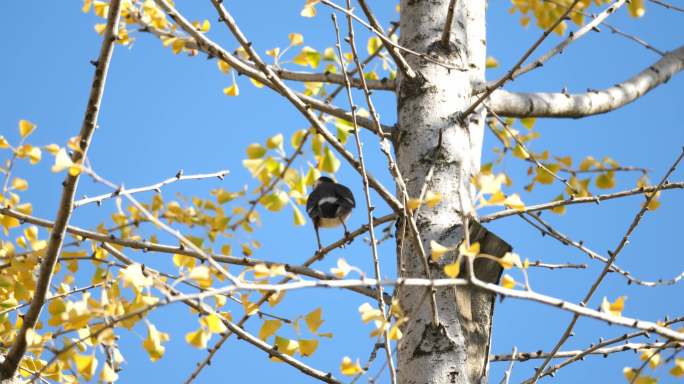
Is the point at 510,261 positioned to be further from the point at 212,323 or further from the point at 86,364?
the point at 86,364

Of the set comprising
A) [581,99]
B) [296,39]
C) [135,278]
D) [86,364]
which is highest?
[581,99]

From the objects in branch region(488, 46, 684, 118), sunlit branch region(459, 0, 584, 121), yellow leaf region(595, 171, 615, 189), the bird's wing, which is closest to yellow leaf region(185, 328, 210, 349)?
sunlit branch region(459, 0, 584, 121)

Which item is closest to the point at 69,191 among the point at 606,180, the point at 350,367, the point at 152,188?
the point at 152,188

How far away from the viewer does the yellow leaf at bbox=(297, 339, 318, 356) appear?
8.38ft

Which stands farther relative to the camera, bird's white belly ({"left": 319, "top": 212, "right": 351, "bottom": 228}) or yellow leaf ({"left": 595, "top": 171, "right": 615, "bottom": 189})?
bird's white belly ({"left": 319, "top": 212, "right": 351, "bottom": 228})

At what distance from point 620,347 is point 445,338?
73 centimetres

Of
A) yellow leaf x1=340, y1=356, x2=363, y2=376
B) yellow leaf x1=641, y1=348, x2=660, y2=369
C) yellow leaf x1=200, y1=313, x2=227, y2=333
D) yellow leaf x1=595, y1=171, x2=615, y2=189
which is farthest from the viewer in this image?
yellow leaf x1=595, y1=171, x2=615, y2=189

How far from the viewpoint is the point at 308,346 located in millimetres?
2566

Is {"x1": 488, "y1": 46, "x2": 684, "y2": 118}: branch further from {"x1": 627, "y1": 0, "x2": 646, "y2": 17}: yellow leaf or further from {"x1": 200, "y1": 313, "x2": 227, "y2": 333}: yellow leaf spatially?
{"x1": 200, "y1": 313, "x2": 227, "y2": 333}: yellow leaf

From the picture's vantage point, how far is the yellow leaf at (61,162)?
215 cm

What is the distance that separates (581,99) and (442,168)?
108 centimetres

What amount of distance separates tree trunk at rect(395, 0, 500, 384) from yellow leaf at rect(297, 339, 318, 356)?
301mm

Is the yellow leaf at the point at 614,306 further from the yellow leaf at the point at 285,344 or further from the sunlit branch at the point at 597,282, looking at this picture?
the yellow leaf at the point at 285,344

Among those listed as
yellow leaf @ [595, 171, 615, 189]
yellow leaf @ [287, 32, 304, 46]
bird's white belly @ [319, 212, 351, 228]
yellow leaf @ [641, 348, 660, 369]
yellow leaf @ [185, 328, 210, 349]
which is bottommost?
yellow leaf @ [185, 328, 210, 349]
